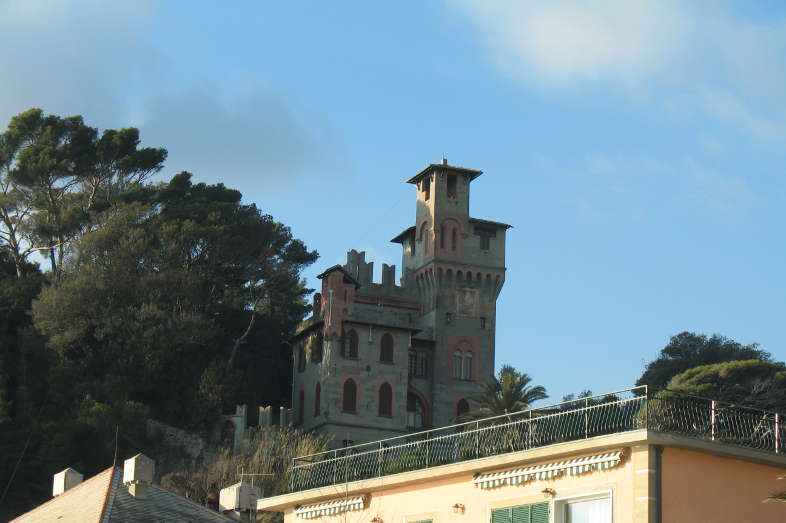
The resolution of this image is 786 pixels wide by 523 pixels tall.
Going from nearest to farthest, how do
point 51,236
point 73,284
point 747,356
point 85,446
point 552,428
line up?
point 552,428 < point 85,446 < point 73,284 < point 51,236 < point 747,356

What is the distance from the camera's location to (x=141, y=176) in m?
68.6

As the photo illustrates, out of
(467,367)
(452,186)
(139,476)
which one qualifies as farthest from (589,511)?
(452,186)

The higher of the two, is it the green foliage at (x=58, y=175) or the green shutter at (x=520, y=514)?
the green foliage at (x=58, y=175)

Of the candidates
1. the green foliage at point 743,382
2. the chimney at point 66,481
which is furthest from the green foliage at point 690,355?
the chimney at point 66,481

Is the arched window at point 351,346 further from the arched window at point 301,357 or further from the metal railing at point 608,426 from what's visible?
the metal railing at point 608,426

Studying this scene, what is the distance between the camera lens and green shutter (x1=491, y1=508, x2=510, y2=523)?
18172 mm

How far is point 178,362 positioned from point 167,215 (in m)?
7.84

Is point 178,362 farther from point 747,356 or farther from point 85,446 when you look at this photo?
point 747,356

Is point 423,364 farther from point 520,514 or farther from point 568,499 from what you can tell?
point 568,499

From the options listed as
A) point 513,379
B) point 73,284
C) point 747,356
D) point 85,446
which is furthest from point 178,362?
point 747,356

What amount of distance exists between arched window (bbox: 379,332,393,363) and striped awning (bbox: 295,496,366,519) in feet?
140

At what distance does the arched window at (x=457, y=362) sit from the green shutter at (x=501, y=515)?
48.2 m

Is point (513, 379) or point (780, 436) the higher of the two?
point (513, 379)

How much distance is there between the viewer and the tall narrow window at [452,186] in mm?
69438
